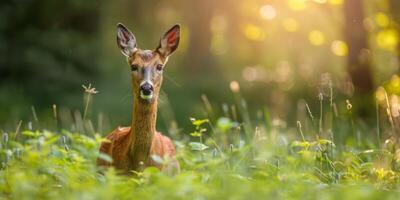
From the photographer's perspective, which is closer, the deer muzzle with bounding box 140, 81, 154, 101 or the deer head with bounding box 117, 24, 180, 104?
the deer muzzle with bounding box 140, 81, 154, 101

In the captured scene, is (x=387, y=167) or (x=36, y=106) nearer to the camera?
(x=387, y=167)

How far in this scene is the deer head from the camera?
7.11 metres

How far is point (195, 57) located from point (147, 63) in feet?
71.9

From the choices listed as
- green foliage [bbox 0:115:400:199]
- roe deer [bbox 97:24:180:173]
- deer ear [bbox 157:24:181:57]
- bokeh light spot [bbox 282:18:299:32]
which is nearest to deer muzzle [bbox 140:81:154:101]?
roe deer [bbox 97:24:180:173]

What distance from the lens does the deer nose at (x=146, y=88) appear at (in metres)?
7.01

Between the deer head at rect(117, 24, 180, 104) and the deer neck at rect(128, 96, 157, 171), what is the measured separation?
6cm

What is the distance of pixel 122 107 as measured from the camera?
20.2 metres

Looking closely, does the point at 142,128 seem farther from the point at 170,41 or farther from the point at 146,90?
the point at 170,41

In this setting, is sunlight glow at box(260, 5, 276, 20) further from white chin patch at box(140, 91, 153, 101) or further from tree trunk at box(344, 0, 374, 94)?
white chin patch at box(140, 91, 153, 101)

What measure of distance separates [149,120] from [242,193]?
87.7 inches

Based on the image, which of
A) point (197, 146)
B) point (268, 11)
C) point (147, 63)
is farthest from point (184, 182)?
point (268, 11)

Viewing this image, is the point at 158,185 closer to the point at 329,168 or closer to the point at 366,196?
the point at 366,196

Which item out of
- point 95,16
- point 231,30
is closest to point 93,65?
point 95,16

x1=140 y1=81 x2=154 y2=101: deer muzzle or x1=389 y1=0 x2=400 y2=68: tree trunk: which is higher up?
x1=389 y1=0 x2=400 y2=68: tree trunk
